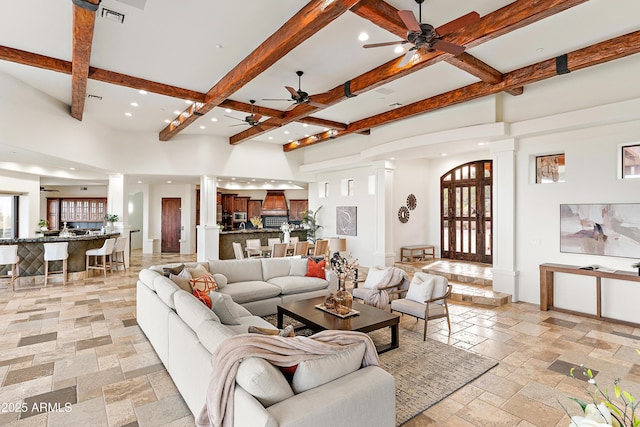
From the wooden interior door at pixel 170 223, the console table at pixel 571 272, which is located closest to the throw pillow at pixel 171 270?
the console table at pixel 571 272

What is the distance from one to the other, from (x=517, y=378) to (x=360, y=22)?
13.4ft

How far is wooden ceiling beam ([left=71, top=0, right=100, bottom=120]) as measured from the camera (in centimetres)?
304

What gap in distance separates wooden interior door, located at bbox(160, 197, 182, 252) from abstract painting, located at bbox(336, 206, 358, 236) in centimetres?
647

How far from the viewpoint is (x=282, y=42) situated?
370 cm

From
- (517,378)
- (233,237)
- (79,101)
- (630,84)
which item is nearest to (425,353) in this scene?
(517,378)

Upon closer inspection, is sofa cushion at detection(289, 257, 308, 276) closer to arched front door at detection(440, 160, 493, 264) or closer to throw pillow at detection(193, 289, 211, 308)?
throw pillow at detection(193, 289, 211, 308)

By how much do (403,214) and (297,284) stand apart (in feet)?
16.0

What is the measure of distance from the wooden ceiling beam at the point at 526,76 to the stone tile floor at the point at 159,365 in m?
3.56

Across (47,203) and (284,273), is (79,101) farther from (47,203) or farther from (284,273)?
(47,203)

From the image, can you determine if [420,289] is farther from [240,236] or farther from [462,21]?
[240,236]

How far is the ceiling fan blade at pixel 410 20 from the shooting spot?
2900 millimetres

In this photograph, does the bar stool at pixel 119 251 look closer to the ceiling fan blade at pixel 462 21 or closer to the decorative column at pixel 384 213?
the decorative column at pixel 384 213

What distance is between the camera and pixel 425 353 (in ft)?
12.3

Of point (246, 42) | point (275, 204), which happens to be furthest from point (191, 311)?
point (275, 204)
